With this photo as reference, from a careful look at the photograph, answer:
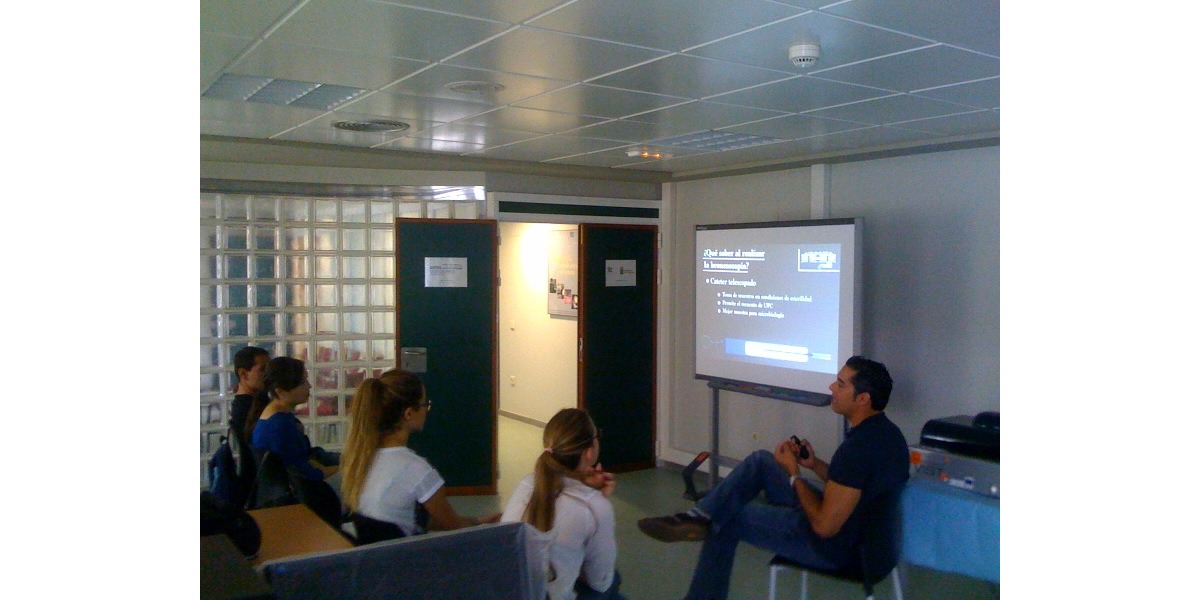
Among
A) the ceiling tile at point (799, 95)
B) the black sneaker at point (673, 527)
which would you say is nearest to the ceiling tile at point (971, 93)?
the ceiling tile at point (799, 95)

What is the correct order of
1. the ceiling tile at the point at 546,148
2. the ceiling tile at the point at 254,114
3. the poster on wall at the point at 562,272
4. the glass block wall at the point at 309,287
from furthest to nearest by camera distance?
1. the poster on wall at the point at 562,272
2. the glass block wall at the point at 309,287
3. the ceiling tile at the point at 546,148
4. the ceiling tile at the point at 254,114

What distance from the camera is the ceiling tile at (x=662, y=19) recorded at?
95.0 inches

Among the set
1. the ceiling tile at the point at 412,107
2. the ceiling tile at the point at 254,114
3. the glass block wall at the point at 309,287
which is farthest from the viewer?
the glass block wall at the point at 309,287

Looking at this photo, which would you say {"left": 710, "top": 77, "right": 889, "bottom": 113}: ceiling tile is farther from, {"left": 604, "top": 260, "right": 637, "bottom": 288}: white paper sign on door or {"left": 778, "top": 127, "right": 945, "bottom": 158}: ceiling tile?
{"left": 604, "top": 260, "right": 637, "bottom": 288}: white paper sign on door

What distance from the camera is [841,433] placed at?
561 centimetres

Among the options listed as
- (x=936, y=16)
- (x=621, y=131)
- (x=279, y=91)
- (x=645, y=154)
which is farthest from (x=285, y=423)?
(x=645, y=154)

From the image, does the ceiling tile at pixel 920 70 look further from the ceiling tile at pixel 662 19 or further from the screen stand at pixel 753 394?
the screen stand at pixel 753 394

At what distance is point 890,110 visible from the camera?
13.4 feet

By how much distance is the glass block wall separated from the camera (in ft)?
18.2

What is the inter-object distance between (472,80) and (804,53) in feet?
4.43

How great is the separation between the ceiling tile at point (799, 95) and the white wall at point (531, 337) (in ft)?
13.2

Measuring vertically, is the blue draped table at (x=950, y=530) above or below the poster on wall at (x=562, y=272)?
below
